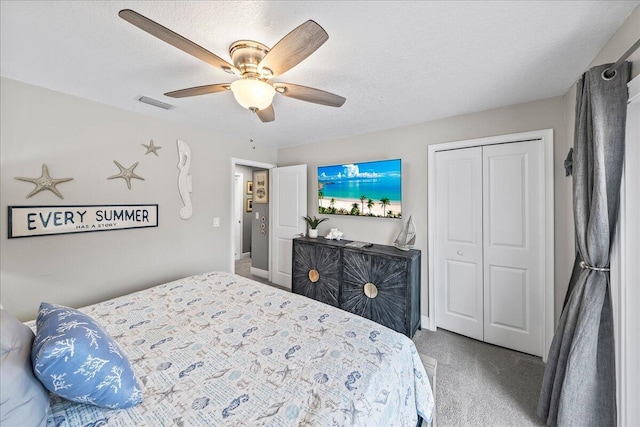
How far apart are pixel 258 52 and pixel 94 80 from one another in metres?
1.42

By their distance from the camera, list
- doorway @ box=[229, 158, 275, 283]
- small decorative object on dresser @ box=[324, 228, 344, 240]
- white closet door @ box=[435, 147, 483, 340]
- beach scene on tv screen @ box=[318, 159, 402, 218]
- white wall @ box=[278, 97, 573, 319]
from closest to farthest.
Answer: white wall @ box=[278, 97, 573, 319] < white closet door @ box=[435, 147, 483, 340] < beach scene on tv screen @ box=[318, 159, 402, 218] < small decorative object on dresser @ box=[324, 228, 344, 240] < doorway @ box=[229, 158, 275, 283]

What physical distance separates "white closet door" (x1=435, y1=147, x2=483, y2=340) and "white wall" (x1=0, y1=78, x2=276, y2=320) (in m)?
2.78

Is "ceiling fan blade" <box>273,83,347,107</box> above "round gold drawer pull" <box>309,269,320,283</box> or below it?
above

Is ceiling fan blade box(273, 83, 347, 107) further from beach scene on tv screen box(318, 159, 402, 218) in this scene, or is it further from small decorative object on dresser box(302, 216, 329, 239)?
small decorative object on dresser box(302, 216, 329, 239)

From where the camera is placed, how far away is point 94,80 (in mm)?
1813

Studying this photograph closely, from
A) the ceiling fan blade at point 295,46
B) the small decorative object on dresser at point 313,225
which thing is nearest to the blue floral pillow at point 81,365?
the ceiling fan blade at point 295,46

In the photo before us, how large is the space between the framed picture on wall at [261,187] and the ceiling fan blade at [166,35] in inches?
121

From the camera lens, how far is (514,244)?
7.44 feet

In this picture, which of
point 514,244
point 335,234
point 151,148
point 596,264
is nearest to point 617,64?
point 596,264

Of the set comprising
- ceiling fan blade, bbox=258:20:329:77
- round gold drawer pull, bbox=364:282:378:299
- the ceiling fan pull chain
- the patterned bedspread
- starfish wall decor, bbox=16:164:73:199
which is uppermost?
the ceiling fan pull chain

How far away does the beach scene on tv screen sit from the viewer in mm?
2830

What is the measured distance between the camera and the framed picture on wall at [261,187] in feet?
14.4

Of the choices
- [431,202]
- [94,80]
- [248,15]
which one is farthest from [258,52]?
[431,202]

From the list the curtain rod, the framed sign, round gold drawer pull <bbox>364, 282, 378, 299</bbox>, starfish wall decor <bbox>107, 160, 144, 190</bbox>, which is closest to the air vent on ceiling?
starfish wall decor <bbox>107, 160, 144, 190</bbox>
